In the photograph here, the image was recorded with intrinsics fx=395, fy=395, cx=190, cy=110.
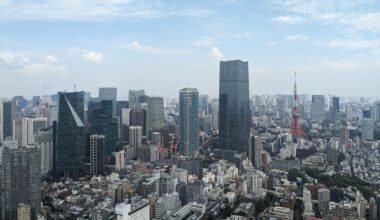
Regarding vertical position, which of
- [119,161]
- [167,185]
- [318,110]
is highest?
[318,110]

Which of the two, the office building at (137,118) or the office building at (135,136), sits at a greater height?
the office building at (137,118)

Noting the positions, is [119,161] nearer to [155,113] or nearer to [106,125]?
[106,125]

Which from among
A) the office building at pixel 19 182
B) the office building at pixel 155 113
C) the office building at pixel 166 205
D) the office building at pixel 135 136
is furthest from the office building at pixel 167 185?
the office building at pixel 155 113

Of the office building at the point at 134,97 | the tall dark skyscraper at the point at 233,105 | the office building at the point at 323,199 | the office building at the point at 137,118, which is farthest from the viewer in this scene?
the office building at the point at 134,97

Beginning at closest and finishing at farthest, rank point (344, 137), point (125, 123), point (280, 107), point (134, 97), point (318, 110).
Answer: point (344, 137)
point (125, 123)
point (134, 97)
point (318, 110)
point (280, 107)

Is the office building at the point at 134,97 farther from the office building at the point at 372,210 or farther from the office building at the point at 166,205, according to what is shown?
the office building at the point at 372,210

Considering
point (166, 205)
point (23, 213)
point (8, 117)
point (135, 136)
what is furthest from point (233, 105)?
point (23, 213)
